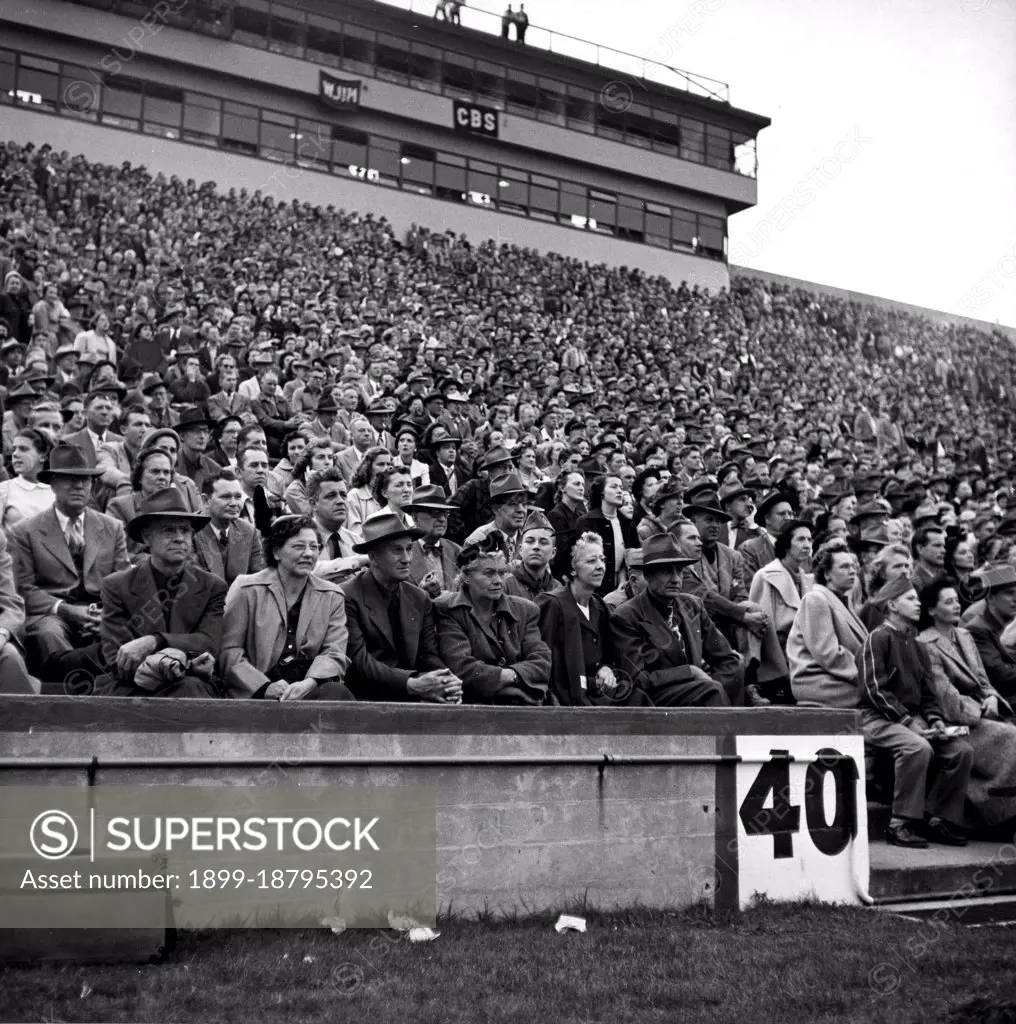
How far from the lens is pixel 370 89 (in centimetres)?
3722

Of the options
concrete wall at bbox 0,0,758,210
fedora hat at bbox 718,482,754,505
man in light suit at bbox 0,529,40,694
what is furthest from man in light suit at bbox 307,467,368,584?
concrete wall at bbox 0,0,758,210

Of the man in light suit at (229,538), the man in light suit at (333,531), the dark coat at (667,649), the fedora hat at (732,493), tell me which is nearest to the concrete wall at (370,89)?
the fedora hat at (732,493)

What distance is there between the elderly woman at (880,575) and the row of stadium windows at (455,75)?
30073 mm

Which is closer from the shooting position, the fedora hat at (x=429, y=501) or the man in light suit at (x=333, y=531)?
the man in light suit at (x=333, y=531)

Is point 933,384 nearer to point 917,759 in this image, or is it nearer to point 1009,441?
point 1009,441

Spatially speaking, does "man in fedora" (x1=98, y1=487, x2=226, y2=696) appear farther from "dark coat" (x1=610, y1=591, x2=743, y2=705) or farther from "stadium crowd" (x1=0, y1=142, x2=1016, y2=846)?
"dark coat" (x1=610, y1=591, x2=743, y2=705)

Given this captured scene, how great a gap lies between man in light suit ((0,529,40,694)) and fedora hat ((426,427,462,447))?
19.2 feet

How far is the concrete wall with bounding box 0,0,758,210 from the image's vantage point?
31953 mm

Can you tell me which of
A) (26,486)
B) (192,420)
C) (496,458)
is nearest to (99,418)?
(192,420)

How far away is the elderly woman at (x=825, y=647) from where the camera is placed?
A: 8.80 meters

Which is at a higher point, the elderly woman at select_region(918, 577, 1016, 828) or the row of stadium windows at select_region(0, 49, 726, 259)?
the row of stadium windows at select_region(0, 49, 726, 259)

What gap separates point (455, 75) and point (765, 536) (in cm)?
3211

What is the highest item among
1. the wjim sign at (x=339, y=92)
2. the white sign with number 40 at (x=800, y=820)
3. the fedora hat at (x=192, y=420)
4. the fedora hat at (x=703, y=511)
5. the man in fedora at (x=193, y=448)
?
the wjim sign at (x=339, y=92)

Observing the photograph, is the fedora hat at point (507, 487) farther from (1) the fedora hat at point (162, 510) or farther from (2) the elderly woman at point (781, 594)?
(1) the fedora hat at point (162, 510)
